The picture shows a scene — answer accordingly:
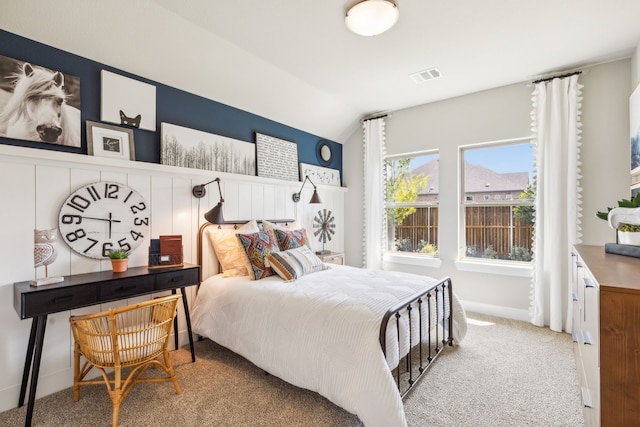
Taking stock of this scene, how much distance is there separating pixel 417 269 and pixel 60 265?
3.83m

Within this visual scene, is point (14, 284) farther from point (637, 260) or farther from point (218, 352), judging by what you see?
point (637, 260)

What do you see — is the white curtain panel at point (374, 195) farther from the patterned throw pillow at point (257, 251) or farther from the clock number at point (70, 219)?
the clock number at point (70, 219)

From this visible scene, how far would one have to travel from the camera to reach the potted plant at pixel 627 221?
5.62ft

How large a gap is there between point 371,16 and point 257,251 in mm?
2069

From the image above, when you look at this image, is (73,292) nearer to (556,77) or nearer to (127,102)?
(127,102)

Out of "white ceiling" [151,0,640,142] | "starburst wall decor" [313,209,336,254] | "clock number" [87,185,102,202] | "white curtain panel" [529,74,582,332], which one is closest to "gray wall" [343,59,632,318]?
"white curtain panel" [529,74,582,332]

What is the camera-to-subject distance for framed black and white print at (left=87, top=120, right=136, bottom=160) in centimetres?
232

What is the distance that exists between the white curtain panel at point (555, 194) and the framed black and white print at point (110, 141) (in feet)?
13.2

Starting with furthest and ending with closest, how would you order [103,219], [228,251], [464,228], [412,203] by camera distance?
[412,203] < [464,228] < [228,251] < [103,219]

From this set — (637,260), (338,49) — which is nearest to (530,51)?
(338,49)

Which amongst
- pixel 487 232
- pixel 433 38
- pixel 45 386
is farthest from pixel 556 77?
pixel 45 386

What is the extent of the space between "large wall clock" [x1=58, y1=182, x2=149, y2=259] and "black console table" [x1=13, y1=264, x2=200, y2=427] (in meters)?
0.22

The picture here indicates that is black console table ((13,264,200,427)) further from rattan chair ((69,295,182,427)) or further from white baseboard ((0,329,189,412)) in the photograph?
rattan chair ((69,295,182,427))

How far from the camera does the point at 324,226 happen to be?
177 inches
